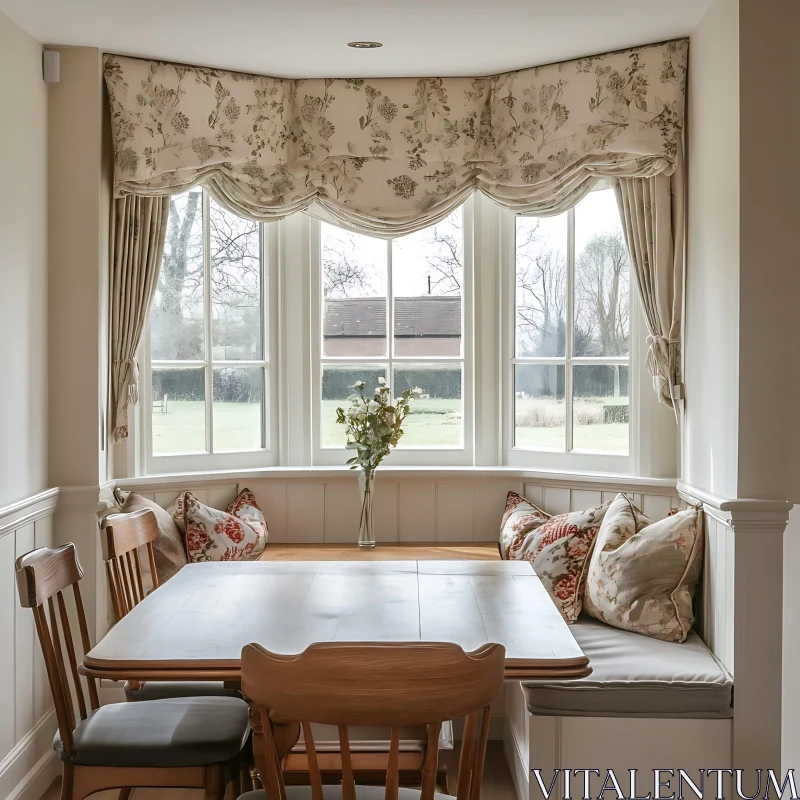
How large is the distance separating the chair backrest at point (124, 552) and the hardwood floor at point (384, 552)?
30.8 inches

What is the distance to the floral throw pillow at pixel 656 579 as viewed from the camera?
303cm

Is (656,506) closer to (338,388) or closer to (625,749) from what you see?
(625,749)

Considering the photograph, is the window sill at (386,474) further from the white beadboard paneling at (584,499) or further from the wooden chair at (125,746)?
the wooden chair at (125,746)

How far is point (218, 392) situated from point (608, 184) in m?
1.95

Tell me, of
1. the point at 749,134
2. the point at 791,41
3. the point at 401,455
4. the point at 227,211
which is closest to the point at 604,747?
the point at 401,455

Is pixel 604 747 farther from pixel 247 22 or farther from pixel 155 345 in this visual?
pixel 247 22

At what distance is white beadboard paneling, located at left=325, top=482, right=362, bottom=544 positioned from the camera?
389 centimetres

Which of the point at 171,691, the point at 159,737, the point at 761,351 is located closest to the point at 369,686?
the point at 159,737

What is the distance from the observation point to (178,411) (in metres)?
3.82

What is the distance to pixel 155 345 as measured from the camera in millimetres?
3766

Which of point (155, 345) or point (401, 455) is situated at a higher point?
point (155, 345)

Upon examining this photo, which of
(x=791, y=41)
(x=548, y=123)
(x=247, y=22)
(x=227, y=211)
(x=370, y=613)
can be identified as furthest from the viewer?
(x=227, y=211)

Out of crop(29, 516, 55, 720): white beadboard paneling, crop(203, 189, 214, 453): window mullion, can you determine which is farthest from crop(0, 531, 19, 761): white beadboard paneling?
crop(203, 189, 214, 453): window mullion

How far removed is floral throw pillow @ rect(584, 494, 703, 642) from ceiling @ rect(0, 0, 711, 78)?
1808 mm
